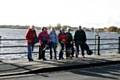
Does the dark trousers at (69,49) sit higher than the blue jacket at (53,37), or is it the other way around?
the blue jacket at (53,37)

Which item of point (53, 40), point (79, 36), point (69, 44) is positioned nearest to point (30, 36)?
point (53, 40)

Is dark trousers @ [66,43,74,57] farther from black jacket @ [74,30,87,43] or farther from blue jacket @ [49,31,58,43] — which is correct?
blue jacket @ [49,31,58,43]

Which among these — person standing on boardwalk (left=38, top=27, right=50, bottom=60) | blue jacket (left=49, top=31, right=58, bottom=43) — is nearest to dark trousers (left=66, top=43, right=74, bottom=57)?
blue jacket (left=49, top=31, right=58, bottom=43)

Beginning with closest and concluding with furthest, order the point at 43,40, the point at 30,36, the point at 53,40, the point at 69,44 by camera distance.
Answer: the point at 30,36
the point at 43,40
the point at 53,40
the point at 69,44

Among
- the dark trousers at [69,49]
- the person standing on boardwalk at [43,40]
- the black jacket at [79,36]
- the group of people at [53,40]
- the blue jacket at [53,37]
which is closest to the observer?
the group of people at [53,40]

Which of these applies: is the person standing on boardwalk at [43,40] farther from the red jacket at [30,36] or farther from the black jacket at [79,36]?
the black jacket at [79,36]

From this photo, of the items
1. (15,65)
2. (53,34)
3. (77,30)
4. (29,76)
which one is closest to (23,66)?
(15,65)

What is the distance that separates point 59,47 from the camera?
22750 millimetres

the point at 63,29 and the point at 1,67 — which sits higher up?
the point at 63,29

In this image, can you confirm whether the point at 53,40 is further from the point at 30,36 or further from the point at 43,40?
the point at 30,36

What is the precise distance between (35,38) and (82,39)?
3469 millimetres

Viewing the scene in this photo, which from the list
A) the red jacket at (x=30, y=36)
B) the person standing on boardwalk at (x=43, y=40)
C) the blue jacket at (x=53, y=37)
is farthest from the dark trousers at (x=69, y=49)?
the red jacket at (x=30, y=36)

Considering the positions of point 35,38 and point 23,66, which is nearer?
point 23,66

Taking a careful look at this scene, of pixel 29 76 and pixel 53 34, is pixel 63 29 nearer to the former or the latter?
pixel 53 34
